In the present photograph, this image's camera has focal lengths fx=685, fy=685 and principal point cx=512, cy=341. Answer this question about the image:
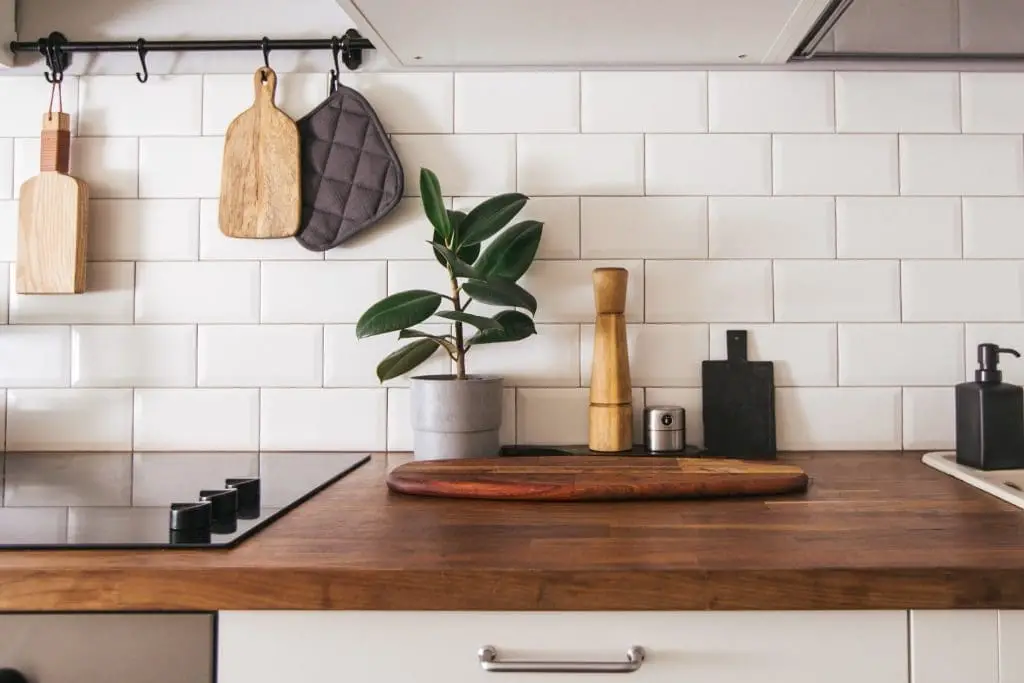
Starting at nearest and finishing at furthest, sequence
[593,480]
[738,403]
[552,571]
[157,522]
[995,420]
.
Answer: [552,571] → [157,522] → [593,480] → [995,420] → [738,403]

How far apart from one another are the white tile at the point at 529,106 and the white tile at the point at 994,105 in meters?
0.61

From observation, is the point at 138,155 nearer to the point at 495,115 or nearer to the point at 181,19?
the point at 181,19

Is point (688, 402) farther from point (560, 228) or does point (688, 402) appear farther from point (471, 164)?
point (471, 164)

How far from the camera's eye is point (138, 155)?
1099 mm

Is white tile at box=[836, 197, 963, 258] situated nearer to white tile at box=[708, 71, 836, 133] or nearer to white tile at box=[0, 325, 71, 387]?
white tile at box=[708, 71, 836, 133]

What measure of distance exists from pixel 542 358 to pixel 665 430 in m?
0.22

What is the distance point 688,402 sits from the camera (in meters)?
1.07

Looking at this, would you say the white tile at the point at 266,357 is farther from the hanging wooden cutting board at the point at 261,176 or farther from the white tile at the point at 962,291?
the white tile at the point at 962,291

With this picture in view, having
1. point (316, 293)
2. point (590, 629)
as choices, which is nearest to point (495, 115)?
point (316, 293)

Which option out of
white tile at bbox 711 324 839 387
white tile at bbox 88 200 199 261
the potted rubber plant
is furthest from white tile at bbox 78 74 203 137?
white tile at bbox 711 324 839 387

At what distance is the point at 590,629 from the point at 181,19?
1104mm

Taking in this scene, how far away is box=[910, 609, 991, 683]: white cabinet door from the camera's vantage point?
21.5 inches

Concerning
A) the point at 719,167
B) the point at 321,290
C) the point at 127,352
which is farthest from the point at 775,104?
the point at 127,352

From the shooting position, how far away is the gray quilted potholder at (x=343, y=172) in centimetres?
106
